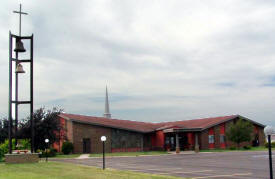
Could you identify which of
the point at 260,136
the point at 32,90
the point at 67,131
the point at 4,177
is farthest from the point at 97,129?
the point at 4,177

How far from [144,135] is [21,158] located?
89.5 ft

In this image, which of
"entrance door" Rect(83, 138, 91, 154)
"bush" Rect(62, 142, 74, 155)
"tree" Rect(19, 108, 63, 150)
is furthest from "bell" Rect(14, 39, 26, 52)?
"entrance door" Rect(83, 138, 91, 154)

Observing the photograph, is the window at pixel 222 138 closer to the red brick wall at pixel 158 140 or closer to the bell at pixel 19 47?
the red brick wall at pixel 158 140

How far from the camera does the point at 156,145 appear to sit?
171 feet

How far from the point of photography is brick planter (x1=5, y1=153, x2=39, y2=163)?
24250 millimetres

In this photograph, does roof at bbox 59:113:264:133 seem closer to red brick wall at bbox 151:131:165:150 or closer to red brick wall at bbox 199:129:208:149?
red brick wall at bbox 151:131:165:150

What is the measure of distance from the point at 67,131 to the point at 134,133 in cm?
916

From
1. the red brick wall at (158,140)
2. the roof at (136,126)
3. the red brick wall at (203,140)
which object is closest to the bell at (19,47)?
the roof at (136,126)

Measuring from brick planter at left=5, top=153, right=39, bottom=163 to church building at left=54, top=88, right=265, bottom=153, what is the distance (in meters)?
18.7

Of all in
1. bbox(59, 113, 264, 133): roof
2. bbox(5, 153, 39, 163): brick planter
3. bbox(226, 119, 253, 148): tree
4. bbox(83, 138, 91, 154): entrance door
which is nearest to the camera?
bbox(5, 153, 39, 163): brick planter

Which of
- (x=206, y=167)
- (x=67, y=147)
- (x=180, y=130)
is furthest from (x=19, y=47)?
(x=180, y=130)

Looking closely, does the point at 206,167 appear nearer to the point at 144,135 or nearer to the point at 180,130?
the point at 180,130

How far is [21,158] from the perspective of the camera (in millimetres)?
24594

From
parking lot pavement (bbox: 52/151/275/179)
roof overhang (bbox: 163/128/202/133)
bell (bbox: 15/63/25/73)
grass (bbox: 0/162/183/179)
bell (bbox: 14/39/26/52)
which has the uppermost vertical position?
bell (bbox: 14/39/26/52)
